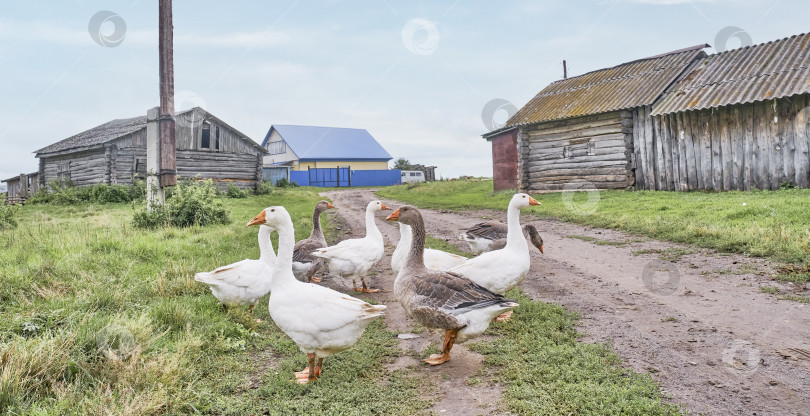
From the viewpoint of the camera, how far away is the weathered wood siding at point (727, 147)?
1617 cm

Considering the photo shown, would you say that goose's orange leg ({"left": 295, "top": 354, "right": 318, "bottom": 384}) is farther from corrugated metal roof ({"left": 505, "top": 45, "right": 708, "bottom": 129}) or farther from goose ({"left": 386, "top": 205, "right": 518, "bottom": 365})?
corrugated metal roof ({"left": 505, "top": 45, "right": 708, "bottom": 129})

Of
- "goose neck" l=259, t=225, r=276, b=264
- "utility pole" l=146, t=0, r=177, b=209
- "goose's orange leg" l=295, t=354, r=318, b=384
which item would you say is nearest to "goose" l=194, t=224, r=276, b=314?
"goose neck" l=259, t=225, r=276, b=264

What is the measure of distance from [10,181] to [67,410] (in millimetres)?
52506

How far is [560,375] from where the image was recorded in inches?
156

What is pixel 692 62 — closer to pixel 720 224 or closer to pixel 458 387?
pixel 720 224

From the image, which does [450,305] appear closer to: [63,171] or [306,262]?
[306,262]

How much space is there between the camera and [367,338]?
17.1ft

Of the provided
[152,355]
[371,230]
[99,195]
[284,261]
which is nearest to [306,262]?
[371,230]

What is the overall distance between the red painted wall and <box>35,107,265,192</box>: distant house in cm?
1704

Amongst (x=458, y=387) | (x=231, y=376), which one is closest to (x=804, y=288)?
(x=458, y=387)

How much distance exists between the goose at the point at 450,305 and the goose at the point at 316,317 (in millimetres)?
523

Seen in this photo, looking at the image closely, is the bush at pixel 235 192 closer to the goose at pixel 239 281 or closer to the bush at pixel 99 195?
the bush at pixel 99 195

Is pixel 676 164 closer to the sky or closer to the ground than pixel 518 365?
closer to the sky

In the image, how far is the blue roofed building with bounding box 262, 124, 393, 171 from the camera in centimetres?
5603
